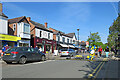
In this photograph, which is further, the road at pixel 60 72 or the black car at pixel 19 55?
the black car at pixel 19 55

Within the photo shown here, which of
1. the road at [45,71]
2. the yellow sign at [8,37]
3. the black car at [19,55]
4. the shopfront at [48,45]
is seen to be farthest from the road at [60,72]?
the shopfront at [48,45]

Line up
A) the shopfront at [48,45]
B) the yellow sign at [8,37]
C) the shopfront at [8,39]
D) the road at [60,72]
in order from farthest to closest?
the shopfront at [48,45] → the shopfront at [8,39] → the yellow sign at [8,37] → the road at [60,72]

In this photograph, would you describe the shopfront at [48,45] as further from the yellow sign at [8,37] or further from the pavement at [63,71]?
the pavement at [63,71]

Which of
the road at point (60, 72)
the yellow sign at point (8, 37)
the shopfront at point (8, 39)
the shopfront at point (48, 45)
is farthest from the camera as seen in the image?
the shopfront at point (48, 45)

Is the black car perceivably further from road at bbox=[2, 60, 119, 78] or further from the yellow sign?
the yellow sign

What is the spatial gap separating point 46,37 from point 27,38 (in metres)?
7.86

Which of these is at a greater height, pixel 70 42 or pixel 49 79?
pixel 70 42

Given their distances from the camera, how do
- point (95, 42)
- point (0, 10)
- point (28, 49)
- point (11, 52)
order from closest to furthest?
point (11, 52) < point (28, 49) < point (0, 10) < point (95, 42)

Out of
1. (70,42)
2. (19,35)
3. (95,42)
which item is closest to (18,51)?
(19,35)

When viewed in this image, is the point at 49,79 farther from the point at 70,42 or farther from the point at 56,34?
the point at 70,42

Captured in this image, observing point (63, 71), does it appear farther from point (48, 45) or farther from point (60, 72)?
point (48, 45)

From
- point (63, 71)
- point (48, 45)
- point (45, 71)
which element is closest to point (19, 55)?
point (45, 71)

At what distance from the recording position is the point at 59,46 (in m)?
39.2

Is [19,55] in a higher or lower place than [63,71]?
higher
